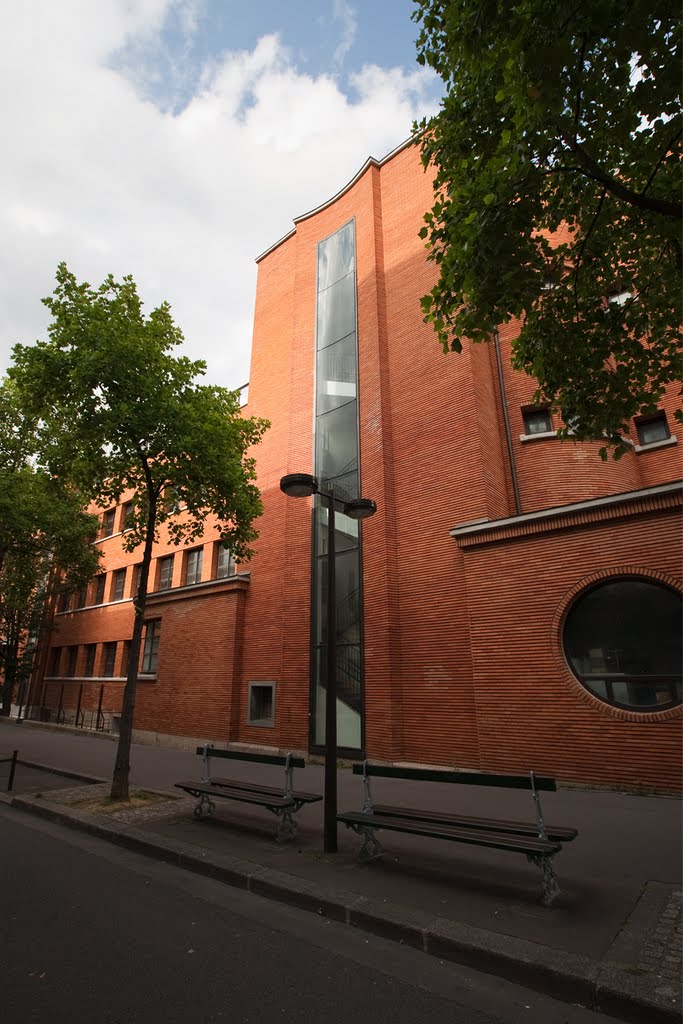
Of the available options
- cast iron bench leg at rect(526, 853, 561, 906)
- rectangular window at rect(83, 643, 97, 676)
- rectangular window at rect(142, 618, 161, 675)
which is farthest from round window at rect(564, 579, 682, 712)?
rectangular window at rect(83, 643, 97, 676)

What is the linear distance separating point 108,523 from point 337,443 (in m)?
16.4

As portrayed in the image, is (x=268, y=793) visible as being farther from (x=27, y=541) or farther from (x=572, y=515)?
(x=27, y=541)

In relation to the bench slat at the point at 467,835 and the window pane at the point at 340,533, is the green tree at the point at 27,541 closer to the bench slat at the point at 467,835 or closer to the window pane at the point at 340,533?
the window pane at the point at 340,533

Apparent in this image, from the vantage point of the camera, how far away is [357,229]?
18.1 metres

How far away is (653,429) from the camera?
15.1 metres

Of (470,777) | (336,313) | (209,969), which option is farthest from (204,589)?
(209,969)

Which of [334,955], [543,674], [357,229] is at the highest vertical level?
[357,229]

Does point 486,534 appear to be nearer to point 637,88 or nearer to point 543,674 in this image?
point 543,674

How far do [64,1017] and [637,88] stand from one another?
793 cm

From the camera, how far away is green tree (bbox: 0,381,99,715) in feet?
60.8

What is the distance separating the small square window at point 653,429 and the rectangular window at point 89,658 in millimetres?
24031

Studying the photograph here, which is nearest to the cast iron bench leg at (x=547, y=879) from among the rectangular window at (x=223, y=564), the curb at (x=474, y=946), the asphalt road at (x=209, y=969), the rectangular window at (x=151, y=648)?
the curb at (x=474, y=946)

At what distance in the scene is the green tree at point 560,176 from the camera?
455 cm

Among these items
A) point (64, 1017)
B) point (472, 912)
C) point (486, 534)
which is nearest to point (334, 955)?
point (472, 912)
